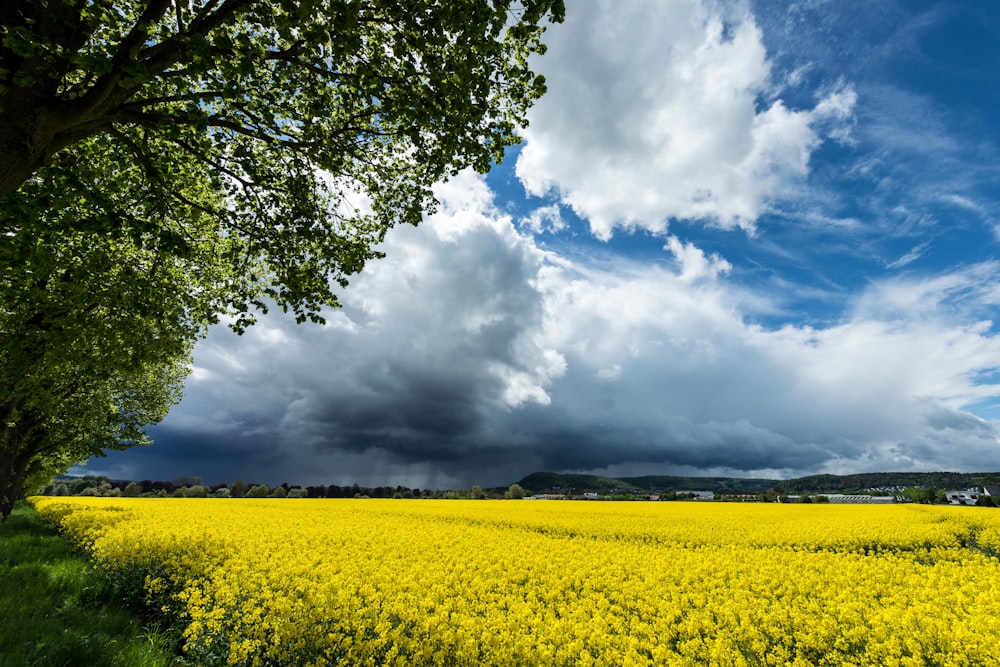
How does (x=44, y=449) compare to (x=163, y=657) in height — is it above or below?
above

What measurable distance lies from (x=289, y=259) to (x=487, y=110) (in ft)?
18.8

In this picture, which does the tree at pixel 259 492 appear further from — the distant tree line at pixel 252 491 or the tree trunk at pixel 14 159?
the tree trunk at pixel 14 159

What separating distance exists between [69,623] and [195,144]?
9929 mm

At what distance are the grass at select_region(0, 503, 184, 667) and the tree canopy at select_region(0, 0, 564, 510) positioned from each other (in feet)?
17.0

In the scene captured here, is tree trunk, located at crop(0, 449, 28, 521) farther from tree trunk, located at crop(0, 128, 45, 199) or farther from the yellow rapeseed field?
tree trunk, located at crop(0, 128, 45, 199)

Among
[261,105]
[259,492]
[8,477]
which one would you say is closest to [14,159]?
[261,105]

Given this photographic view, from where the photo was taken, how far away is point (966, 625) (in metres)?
6.98

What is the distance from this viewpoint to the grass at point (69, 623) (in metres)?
7.21

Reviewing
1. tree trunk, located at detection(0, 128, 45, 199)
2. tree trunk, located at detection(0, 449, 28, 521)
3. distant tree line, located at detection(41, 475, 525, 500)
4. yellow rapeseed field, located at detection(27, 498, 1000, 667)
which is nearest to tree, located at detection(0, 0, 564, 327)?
tree trunk, located at detection(0, 128, 45, 199)

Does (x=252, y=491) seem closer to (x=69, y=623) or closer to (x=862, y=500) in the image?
(x=69, y=623)

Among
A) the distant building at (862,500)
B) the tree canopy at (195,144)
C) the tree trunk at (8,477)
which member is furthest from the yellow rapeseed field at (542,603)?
the distant building at (862,500)

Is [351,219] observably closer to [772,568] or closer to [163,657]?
[163,657]

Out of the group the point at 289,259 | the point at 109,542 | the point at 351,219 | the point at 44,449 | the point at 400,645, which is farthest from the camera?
the point at 44,449

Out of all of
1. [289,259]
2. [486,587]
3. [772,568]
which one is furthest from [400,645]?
[772,568]
